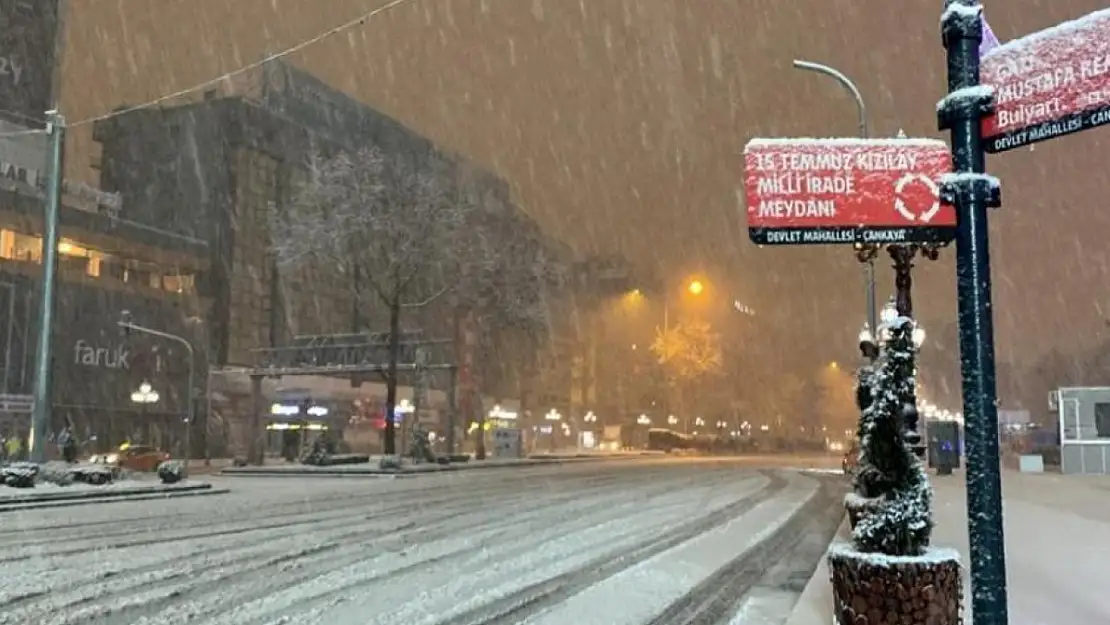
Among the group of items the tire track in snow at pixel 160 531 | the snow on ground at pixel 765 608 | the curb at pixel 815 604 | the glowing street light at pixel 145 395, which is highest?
the glowing street light at pixel 145 395

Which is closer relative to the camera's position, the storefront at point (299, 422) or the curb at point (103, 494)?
the curb at point (103, 494)

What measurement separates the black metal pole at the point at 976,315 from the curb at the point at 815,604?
4.63 metres

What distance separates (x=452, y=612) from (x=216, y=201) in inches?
2862

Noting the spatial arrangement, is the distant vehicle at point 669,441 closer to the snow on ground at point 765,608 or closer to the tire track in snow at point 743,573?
the tire track in snow at point 743,573

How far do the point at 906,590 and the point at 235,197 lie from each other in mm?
77151

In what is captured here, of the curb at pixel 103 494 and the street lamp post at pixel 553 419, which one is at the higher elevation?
the street lamp post at pixel 553 419

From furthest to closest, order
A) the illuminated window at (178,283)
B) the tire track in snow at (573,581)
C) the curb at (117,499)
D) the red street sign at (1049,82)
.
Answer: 1. the illuminated window at (178,283)
2. the curb at (117,499)
3. the tire track in snow at (573,581)
4. the red street sign at (1049,82)

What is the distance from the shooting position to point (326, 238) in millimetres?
45531

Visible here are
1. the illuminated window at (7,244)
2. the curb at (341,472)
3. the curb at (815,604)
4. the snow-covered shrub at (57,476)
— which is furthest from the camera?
the illuminated window at (7,244)

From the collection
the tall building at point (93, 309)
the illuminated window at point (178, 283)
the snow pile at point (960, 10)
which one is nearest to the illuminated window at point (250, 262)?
the illuminated window at point (178, 283)

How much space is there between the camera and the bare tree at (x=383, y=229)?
45.4 meters

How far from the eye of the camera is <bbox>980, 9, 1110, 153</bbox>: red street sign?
4.13 m

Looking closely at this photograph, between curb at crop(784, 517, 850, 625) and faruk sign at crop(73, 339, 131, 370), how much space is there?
51525 mm

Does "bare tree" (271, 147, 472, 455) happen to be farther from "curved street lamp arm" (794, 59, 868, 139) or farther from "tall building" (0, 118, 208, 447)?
"curved street lamp arm" (794, 59, 868, 139)
